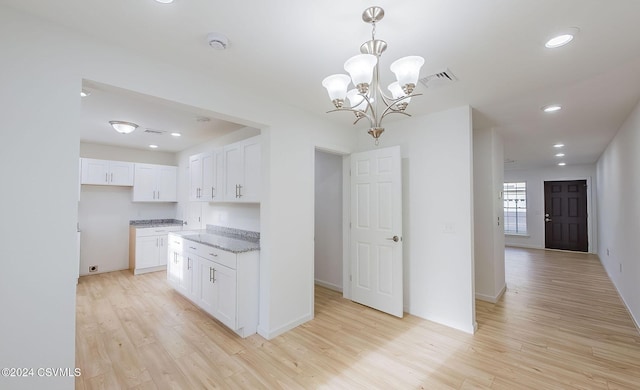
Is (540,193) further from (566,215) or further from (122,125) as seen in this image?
(122,125)

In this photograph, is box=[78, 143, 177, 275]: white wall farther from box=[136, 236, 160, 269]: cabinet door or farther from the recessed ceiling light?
the recessed ceiling light

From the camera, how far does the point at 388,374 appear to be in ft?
7.44

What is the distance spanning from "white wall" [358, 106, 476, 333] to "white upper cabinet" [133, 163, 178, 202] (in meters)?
4.81

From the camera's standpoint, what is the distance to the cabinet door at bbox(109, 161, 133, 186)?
5.16 m

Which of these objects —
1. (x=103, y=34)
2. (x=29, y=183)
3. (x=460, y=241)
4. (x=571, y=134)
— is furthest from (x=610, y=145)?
(x=29, y=183)

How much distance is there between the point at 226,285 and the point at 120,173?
3.91 meters

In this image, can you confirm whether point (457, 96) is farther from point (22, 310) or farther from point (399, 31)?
point (22, 310)

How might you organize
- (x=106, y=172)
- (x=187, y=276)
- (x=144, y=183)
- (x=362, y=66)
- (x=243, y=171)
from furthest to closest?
1. (x=144, y=183)
2. (x=106, y=172)
3. (x=187, y=276)
4. (x=243, y=171)
5. (x=362, y=66)

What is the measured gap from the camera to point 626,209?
137 inches

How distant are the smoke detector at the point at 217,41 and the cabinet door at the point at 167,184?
184 inches

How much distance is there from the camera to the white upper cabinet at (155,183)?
5480 millimetres

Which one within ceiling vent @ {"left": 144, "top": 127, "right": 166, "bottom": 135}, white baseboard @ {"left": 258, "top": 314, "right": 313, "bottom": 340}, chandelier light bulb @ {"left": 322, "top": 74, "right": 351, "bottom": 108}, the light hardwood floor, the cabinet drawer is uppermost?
ceiling vent @ {"left": 144, "top": 127, "right": 166, "bottom": 135}

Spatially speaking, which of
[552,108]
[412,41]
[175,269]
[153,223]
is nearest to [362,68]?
[412,41]

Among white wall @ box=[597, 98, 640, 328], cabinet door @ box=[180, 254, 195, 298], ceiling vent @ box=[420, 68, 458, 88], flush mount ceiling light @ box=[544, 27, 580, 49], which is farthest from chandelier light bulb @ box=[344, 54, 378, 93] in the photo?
white wall @ box=[597, 98, 640, 328]
